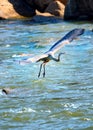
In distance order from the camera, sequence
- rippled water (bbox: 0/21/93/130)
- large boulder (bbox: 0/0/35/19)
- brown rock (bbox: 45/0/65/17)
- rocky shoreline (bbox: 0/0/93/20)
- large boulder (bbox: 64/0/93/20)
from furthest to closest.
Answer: large boulder (bbox: 0/0/35/19) < brown rock (bbox: 45/0/65/17) < rocky shoreline (bbox: 0/0/93/20) < large boulder (bbox: 64/0/93/20) < rippled water (bbox: 0/21/93/130)

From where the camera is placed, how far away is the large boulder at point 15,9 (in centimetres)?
3400

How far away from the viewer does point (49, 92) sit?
1083 centimetres

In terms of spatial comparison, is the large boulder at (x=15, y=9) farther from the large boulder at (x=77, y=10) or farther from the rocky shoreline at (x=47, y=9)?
the large boulder at (x=77, y=10)

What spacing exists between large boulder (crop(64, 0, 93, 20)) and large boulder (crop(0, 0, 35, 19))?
487cm

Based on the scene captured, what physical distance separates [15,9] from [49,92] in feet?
80.8

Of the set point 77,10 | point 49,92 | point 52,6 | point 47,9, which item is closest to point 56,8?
point 52,6

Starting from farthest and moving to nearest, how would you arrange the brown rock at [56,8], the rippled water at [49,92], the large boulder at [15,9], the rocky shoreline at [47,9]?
the large boulder at [15,9] → the brown rock at [56,8] → the rocky shoreline at [47,9] → the rippled water at [49,92]

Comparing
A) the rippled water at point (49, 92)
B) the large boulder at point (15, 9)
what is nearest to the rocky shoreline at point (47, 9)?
the large boulder at point (15, 9)

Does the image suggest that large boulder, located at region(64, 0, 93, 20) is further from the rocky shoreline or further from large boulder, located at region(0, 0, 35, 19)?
large boulder, located at region(0, 0, 35, 19)

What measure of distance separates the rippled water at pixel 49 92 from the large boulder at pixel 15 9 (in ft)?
47.9

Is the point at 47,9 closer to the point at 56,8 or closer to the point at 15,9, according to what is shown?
the point at 56,8

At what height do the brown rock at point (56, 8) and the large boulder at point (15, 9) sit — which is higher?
the brown rock at point (56, 8)

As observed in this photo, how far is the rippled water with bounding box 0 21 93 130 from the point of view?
8523mm

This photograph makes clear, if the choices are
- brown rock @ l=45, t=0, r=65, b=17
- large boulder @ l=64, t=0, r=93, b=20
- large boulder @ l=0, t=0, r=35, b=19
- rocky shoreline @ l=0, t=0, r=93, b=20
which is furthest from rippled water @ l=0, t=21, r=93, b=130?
large boulder @ l=0, t=0, r=35, b=19
